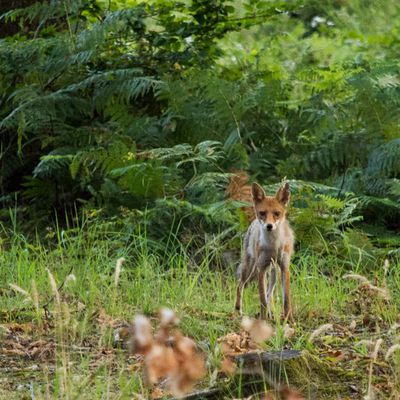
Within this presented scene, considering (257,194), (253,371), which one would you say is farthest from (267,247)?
(253,371)

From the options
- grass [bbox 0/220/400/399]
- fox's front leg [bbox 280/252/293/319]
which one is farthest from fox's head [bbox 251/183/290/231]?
grass [bbox 0/220/400/399]

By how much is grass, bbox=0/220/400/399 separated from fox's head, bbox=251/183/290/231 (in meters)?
0.53

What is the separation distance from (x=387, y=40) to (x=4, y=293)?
8471 millimetres

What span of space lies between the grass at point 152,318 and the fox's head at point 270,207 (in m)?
0.53

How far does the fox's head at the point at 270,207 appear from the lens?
232 inches

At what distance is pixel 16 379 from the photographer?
4199mm

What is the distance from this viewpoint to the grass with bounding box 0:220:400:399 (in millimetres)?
3951

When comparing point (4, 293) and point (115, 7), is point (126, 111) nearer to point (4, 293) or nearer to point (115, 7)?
point (115, 7)

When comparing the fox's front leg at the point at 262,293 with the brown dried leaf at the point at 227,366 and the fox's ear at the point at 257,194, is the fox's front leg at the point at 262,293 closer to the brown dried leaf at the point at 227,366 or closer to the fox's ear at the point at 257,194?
the fox's ear at the point at 257,194

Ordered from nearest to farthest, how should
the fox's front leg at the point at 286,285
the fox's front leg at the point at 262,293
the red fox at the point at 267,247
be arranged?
the fox's front leg at the point at 286,285, the fox's front leg at the point at 262,293, the red fox at the point at 267,247

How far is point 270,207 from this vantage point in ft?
19.8

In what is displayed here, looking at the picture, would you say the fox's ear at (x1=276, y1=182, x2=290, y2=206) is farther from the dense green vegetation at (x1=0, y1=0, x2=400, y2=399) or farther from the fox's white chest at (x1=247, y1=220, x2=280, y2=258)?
the dense green vegetation at (x1=0, y1=0, x2=400, y2=399)

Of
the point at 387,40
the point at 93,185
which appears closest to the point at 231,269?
the point at 93,185

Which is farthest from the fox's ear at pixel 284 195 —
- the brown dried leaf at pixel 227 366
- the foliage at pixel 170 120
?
the brown dried leaf at pixel 227 366
